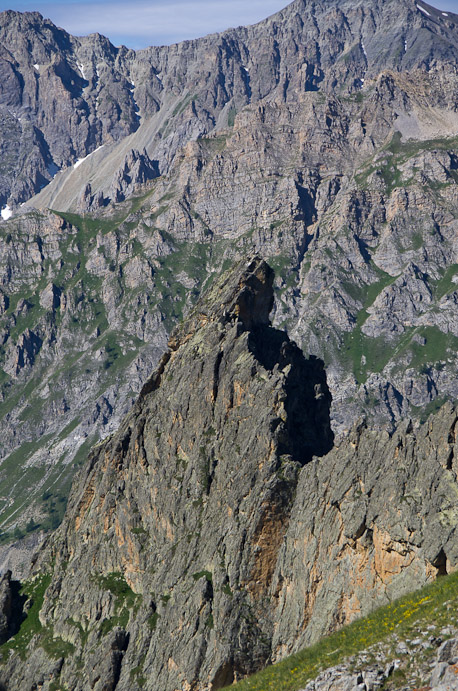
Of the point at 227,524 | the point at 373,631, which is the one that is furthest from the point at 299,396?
the point at 373,631

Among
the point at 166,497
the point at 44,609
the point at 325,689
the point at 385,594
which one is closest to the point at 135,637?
the point at 166,497

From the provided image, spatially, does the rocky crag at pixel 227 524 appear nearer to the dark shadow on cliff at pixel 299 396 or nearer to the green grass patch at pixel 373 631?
the dark shadow on cliff at pixel 299 396

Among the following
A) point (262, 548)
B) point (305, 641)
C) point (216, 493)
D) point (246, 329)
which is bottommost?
point (305, 641)

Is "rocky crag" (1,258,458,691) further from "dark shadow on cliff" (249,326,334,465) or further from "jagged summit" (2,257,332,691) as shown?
"dark shadow on cliff" (249,326,334,465)

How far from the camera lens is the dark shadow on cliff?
12150cm

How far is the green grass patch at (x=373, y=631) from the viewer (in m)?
64.1

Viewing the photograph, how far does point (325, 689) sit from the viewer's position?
6331 cm

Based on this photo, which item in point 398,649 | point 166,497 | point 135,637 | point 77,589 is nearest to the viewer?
point 398,649

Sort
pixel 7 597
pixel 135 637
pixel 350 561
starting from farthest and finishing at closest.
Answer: pixel 7 597
pixel 135 637
pixel 350 561

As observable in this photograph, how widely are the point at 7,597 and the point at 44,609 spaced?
30.9ft

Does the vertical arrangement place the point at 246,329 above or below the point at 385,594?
above

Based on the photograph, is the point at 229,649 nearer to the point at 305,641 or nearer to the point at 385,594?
the point at 305,641

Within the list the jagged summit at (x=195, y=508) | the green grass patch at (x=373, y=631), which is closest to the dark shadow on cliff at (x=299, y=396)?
the jagged summit at (x=195, y=508)

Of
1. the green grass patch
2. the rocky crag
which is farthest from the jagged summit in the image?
the green grass patch
